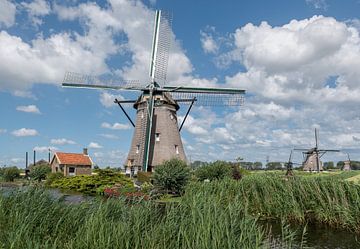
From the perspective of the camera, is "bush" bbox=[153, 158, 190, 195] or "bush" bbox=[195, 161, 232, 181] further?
"bush" bbox=[195, 161, 232, 181]

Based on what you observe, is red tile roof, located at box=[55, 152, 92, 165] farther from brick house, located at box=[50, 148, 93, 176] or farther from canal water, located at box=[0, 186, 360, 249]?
canal water, located at box=[0, 186, 360, 249]

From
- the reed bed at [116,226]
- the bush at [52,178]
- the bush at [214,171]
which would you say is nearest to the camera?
the reed bed at [116,226]

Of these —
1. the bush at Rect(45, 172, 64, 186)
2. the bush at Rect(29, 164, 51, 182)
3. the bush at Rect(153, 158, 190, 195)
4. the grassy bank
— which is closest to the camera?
the grassy bank

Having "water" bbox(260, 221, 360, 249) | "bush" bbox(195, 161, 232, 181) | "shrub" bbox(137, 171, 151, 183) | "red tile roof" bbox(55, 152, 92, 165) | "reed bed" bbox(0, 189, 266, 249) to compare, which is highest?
"red tile roof" bbox(55, 152, 92, 165)

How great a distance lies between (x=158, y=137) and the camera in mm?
30438

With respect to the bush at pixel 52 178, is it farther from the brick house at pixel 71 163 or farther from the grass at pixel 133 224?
the grass at pixel 133 224

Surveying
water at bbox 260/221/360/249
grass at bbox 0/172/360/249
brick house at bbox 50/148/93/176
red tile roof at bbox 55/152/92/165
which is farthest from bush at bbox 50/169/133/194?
grass at bbox 0/172/360/249

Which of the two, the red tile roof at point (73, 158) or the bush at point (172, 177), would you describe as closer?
the bush at point (172, 177)

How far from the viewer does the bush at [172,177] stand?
20.3 meters

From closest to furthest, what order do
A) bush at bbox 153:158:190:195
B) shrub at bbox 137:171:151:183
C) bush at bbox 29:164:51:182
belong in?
bush at bbox 153:158:190:195 < shrub at bbox 137:171:151:183 < bush at bbox 29:164:51:182

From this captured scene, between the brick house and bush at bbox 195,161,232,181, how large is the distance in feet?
74.5

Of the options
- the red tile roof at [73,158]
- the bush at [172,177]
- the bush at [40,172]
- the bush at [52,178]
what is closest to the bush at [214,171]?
the bush at [172,177]

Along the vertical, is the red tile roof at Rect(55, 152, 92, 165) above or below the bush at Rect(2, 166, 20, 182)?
above

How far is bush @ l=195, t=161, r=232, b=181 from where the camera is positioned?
2238 centimetres
